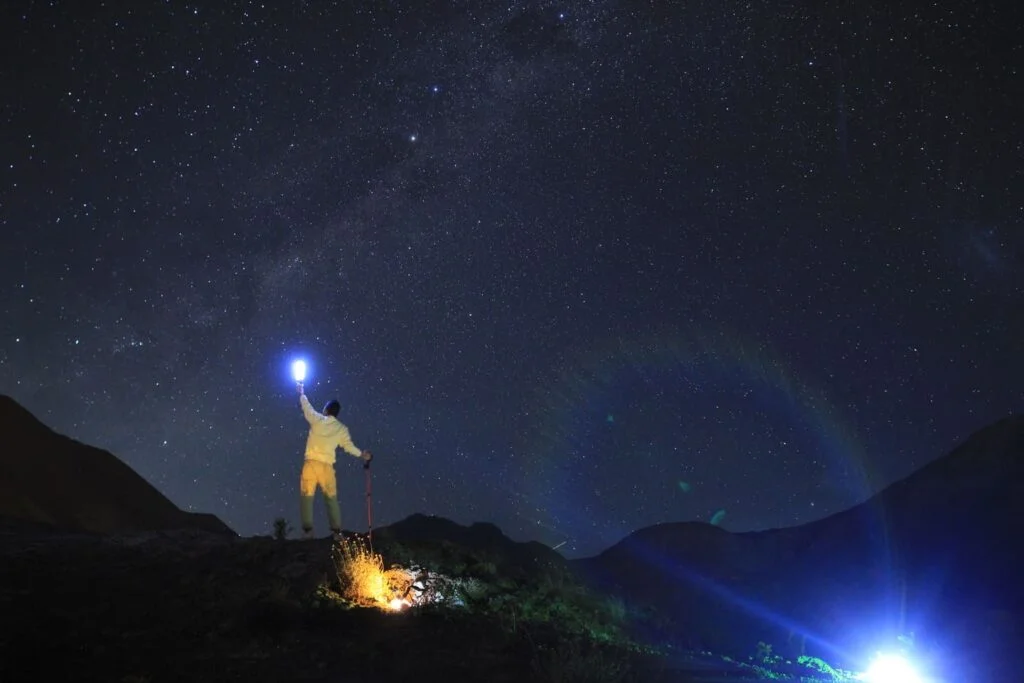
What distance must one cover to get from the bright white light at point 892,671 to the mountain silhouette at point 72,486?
107ft

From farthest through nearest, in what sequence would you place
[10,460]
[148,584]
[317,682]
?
[10,460] < [148,584] < [317,682]

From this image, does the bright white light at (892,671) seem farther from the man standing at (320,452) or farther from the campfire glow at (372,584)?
the man standing at (320,452)

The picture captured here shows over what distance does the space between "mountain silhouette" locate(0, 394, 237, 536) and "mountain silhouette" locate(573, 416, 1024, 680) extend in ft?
75.4

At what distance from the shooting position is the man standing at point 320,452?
39.6ft

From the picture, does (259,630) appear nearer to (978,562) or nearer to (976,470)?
(978,562)

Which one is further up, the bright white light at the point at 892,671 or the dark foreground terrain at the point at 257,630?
the dark foreground terrain at the point at 257,630

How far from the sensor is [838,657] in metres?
13.7

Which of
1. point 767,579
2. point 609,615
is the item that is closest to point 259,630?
point 609,615

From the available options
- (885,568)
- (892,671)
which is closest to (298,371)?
(892,671)

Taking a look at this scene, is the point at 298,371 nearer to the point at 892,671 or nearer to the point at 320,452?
the point at 320,452

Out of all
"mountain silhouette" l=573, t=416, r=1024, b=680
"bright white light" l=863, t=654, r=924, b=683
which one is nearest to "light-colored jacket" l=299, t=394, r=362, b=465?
"bright white light" l=863, t=654, r=924, b=683

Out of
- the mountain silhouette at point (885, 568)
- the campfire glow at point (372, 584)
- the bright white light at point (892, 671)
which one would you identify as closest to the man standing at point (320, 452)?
the campfire glow at point (372, 584)

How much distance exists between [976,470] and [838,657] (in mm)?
60453

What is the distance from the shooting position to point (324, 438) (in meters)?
12.1
